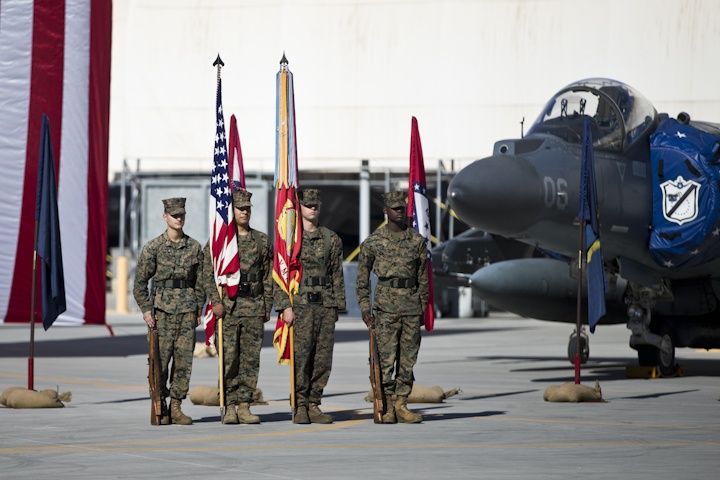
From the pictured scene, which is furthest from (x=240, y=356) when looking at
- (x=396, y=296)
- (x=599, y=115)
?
(x=599, y=115)

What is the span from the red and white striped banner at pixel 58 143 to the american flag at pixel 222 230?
23.4ft

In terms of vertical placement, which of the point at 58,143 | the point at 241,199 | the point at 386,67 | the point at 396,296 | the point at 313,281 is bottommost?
the point at 396,296

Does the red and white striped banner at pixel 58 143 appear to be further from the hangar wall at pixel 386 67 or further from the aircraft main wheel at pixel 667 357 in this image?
the hangar wall at pixel 386 67

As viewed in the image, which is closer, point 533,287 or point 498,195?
point 498,195

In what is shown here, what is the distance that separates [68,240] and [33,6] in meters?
3.42

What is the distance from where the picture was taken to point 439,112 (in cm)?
3862

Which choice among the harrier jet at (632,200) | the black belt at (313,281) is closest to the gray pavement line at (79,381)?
the harrier jet at (632,200)

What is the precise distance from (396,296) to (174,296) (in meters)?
A: 1.89

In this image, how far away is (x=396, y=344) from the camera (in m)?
11.2

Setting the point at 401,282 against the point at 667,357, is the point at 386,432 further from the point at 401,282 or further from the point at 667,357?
the point at 667,357

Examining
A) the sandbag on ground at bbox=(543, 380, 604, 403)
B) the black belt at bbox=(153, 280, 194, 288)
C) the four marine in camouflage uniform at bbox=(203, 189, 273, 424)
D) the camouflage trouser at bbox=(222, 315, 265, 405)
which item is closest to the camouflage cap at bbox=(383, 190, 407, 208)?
the four marine in camouflage uniform at bbox=(203, 189, 273, 424)

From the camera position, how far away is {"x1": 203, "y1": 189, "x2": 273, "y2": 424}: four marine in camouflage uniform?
11047 mm

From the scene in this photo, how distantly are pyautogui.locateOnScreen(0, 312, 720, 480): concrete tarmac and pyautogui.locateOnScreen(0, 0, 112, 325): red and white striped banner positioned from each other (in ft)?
4.05

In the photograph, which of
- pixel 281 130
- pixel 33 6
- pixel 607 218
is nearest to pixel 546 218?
pixel 607 218
